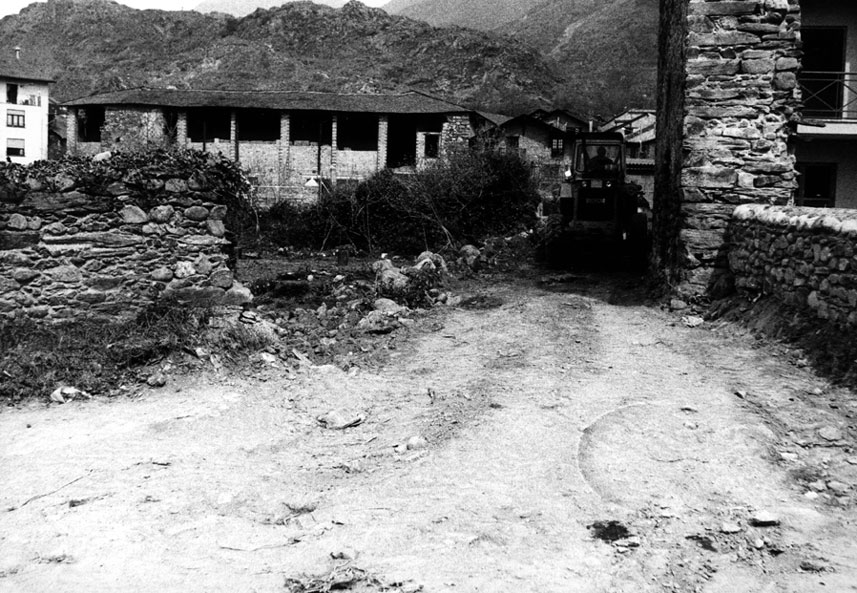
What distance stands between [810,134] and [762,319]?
26.6ft

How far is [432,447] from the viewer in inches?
228

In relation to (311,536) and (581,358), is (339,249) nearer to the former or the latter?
(581,358)

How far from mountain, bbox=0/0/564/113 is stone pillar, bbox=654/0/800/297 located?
45.7m

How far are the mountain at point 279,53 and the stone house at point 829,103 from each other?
4029cm

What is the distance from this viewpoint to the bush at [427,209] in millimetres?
21734

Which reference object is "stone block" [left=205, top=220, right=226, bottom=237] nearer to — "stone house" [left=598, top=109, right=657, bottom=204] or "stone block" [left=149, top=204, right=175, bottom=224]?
"stone block" [left=149, top=204, right=175, bottom=224]

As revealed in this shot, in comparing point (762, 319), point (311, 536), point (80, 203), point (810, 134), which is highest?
point (810, 134)

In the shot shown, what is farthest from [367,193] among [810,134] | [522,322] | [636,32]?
[636,32]

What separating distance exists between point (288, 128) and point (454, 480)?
34665 mm

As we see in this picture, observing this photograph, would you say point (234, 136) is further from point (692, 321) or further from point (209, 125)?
point (692, 321)

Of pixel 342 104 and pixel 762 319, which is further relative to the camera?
pixel 342 104

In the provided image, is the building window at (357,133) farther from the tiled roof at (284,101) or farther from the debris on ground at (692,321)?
the debris on ground at (692,321)

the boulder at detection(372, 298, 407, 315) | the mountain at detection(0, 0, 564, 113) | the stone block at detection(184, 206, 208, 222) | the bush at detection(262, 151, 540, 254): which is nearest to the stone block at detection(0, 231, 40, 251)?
the stone block at detection(184, 206, 208, 222)

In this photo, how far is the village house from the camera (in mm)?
49781
